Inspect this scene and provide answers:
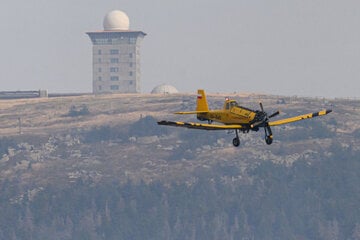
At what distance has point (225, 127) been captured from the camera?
140375 mm

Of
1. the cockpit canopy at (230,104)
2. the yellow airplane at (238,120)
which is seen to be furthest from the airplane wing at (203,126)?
the cockpit canopy at (230,104)

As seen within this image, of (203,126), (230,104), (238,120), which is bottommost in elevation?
(203,126)

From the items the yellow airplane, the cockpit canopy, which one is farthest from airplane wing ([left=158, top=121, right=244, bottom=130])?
the cockpit canopy

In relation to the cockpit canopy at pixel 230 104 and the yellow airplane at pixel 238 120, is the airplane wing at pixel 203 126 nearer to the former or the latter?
the yellow airplane at pixel 238 120

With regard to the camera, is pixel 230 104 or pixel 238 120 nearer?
pixel 238 120

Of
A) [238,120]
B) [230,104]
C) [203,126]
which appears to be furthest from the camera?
[230,104]

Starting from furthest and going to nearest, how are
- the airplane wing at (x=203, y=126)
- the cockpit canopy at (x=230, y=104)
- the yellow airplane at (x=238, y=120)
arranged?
1. the cockpit canopy at (x=230, y=104)
2. the yellow airplane at (x=238, y=120)
3. the airplane wing at (x=203, y=126)

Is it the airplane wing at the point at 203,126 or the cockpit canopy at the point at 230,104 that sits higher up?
the cockpit canopy at the point at 230,104

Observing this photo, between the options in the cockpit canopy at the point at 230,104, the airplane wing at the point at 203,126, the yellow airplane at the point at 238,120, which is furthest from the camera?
the cockpit canopy at the point at 230,104

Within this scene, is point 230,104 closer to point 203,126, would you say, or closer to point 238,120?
point 238,120

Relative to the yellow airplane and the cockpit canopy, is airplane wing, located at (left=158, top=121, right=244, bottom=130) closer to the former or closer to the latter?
the yellow airplane

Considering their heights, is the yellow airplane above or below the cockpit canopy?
below

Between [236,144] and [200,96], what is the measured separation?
1923 cm

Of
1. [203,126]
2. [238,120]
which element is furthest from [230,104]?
[203,126]
